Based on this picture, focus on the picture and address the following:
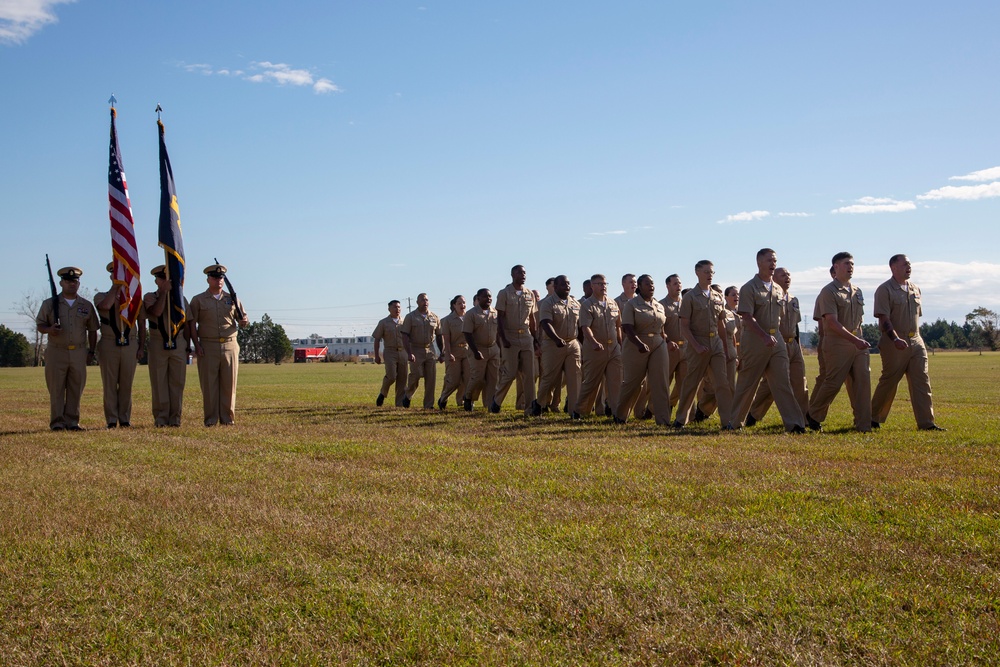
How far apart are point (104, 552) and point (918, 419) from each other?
32.9 feet

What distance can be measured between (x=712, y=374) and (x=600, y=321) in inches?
82.4

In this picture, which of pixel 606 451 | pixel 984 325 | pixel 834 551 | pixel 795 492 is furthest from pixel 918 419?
pixel 984 325

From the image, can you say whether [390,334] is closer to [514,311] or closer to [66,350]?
[514,311]

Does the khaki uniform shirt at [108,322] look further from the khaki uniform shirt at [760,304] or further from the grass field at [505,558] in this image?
the khaki uniform shirt at [760,304]

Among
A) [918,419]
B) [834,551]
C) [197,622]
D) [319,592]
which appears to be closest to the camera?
[197,622]

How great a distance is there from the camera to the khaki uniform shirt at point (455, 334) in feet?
60.3

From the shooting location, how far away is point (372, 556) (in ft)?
17.1

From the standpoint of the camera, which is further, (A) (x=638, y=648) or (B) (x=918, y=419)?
(B) (x=918, y=419)

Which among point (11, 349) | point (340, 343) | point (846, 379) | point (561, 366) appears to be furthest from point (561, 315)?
point (340, 343)

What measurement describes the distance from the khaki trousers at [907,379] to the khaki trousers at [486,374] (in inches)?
277

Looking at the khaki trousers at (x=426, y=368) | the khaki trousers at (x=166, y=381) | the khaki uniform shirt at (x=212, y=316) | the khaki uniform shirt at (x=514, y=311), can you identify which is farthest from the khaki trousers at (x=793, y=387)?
the khaki trousers at (x=166, y=381)

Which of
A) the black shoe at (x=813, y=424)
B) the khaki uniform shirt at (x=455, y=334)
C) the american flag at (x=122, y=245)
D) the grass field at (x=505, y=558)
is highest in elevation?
the american flag at (x=122, y=245)

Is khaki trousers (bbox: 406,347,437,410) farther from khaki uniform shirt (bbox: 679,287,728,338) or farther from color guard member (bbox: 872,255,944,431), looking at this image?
color guard member (bbox: 872,255,944,431)

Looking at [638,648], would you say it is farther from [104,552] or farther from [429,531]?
[104,552]
